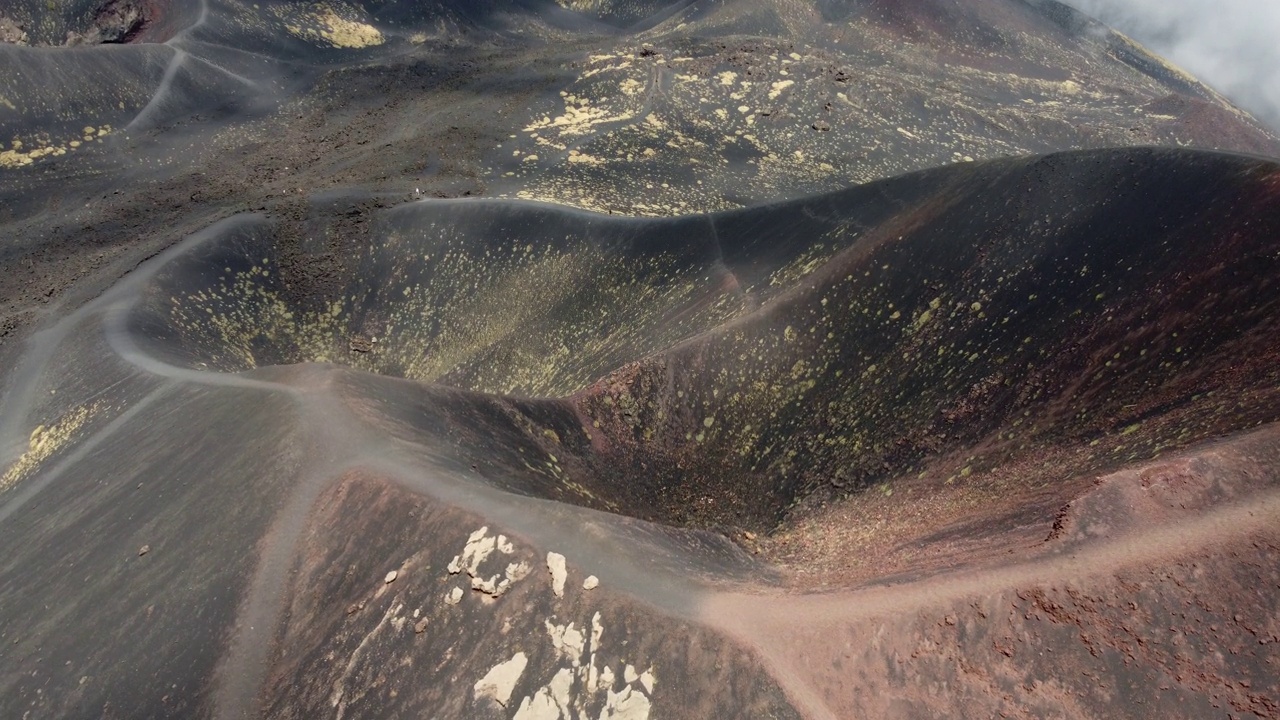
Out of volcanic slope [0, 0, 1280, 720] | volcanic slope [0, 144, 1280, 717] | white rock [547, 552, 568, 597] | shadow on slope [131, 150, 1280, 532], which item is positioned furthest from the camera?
shadow on slope [131, 150, 1280, 532]

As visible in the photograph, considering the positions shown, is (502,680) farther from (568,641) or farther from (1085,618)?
(1085,618)

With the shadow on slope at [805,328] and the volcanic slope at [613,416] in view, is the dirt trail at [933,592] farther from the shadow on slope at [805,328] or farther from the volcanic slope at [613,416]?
the shadow on slope at [805,328]

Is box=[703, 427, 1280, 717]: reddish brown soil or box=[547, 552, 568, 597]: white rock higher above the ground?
box=[703, 427, 1280, 717]: reddish brown soil

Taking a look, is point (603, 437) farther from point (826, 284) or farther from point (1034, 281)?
point (1034, 281)

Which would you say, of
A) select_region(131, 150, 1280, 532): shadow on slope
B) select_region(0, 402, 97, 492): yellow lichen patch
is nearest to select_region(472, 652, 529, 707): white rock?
select_region(131, 150, 1280, 532): shadow on slope

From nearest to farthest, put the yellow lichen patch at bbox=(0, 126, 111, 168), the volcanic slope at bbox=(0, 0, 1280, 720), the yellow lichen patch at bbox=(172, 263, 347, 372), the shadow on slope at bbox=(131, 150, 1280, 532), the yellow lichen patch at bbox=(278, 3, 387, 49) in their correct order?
the volcanic slope at bbox=(0, 0, 1280, 720) → the shadow on slope at bbox=(131, 150, 1280, 532) → the yellow lichen patch at bbox=(172, 263, 347, 372) → the yellow lichen patch at bbox=(0, 126, 111, 168) → the yellow lichen patch at bbox=(278, 3, 387, 49)

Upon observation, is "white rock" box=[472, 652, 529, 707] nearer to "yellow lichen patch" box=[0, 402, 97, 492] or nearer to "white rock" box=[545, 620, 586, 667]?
"white rock" box=[545, 620, 586, 667]
